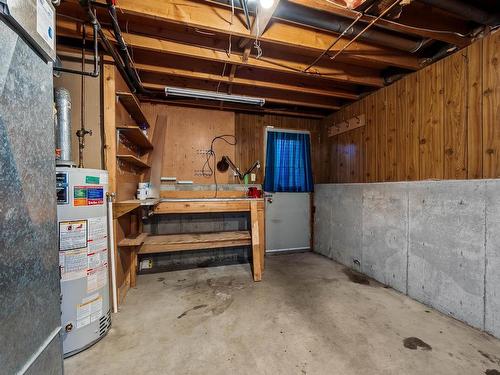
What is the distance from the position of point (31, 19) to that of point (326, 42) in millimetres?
2128

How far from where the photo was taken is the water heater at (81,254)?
1479mm

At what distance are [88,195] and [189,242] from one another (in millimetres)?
1297

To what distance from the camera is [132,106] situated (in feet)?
8.42

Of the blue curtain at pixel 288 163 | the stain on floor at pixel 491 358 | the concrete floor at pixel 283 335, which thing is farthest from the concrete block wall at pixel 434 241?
the blue curtain at pixel 288 163

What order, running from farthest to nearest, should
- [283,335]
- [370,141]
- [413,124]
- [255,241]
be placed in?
[370,141]
[255,241]
[413,124]
[283,335]

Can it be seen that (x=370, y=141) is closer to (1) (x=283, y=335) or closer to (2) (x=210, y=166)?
(2) (x=210, y=166)

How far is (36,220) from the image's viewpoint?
0.73 metres

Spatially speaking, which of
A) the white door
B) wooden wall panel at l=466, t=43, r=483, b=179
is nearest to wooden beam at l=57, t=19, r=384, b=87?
wooden wall panel at l=466, t=43, r=483, b=179

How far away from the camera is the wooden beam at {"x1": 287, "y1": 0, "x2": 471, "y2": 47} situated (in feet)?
5.26

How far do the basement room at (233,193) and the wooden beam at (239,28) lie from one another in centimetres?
2

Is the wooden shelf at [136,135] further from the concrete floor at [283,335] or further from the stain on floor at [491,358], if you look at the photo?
the stain on floor at [491,358]

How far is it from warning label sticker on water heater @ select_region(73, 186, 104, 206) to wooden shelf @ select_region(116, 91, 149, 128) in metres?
1.01

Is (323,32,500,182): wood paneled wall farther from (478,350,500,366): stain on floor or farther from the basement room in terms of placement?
(478,350,500,366): stain on floor

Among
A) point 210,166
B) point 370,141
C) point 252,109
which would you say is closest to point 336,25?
point 370,141
